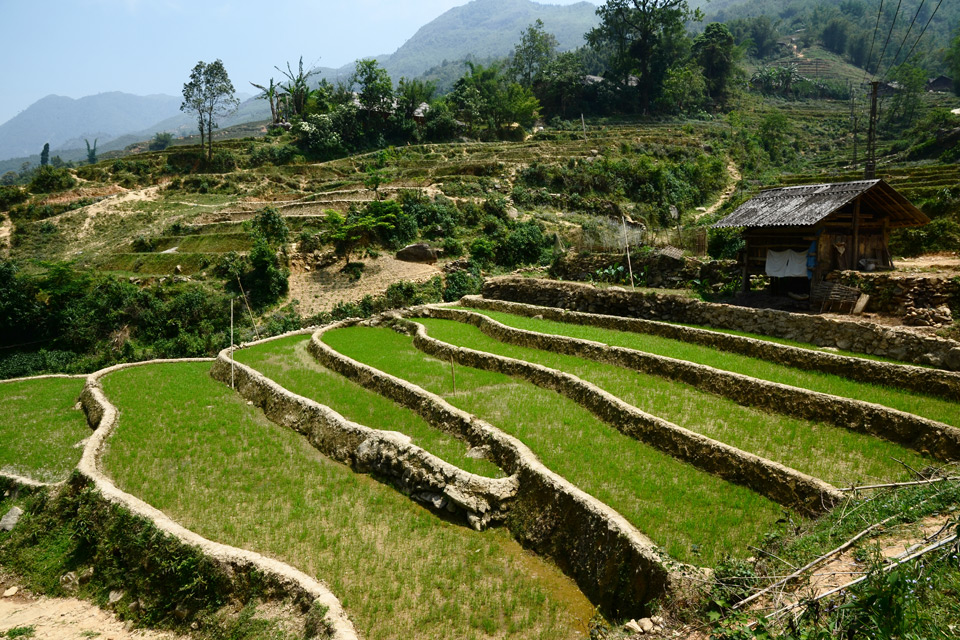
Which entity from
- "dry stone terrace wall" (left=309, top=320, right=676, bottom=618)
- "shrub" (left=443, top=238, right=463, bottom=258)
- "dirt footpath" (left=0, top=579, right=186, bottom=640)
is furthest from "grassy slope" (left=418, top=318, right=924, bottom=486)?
"shrub" (left=443, top=238, right=463, bottom=258)

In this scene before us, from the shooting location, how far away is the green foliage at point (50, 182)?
45.2m

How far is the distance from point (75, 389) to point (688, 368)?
21.7 m

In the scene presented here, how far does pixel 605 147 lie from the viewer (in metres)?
49.8

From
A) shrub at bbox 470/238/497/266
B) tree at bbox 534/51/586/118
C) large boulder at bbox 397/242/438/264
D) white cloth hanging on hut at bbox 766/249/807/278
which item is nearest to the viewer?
white cloth hanging on hut at bbox 766/249/807/278

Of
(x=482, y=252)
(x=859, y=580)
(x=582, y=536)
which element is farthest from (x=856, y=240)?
(x=482, y=252)

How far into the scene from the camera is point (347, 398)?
15.2 meters

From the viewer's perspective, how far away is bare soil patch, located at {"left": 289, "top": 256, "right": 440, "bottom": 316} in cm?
2995

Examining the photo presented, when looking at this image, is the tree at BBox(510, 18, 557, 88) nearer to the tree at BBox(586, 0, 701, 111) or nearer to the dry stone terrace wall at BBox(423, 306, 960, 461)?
the tree at BBox(586, 0, 701, 111)

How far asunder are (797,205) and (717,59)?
72.3 meters

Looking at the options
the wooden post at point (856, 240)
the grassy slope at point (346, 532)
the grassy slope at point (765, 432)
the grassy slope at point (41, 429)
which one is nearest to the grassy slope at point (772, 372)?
the grassy slope at point (765, 432)

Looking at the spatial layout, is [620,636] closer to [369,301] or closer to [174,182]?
[369,301]

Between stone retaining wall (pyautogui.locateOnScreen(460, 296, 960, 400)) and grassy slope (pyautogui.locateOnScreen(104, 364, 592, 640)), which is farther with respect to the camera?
stone retaining wall (pyautogui.locateOnScreen(460, 296, 960, 400))

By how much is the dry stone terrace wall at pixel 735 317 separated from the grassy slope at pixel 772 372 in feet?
6.24

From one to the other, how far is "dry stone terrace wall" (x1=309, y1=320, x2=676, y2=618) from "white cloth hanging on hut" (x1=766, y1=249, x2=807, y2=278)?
43.2 ft
